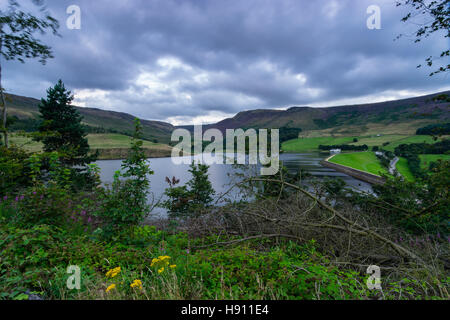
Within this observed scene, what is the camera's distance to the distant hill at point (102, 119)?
86.1 metres

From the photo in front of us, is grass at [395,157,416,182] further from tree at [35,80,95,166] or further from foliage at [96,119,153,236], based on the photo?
tree at [35,80,95,166]

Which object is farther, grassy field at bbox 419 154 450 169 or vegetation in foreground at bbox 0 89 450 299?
grassy field at bbox 419 154 450 169

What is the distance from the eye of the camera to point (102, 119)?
15025 cm

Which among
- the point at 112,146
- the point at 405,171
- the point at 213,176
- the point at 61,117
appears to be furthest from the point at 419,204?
the point at 112,146

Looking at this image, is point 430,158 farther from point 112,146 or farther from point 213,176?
point 112,146

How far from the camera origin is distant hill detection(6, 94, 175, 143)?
86062 millimetres

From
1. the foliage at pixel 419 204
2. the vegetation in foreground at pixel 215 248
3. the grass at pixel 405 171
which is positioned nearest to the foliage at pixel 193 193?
the vegetation in foreground at pixel 215 248

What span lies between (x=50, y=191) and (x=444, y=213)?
9187 millimetres

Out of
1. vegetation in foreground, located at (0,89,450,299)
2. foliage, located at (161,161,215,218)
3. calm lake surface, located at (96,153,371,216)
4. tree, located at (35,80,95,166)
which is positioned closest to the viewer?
vegetation in foreground, located at (0,89,450,299)

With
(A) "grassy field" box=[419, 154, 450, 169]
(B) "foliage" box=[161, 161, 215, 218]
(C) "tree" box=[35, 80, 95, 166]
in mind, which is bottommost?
(B) "foliage" box=[161, 161, 215, 218]

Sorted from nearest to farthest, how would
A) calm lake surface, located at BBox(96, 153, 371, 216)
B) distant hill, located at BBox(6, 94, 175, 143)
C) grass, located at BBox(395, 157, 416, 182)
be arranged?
calm lake surface, located at BBox(96, 153, 371, 216)
grass, located at BBox(395, 157, 416, 182)
distant hill, located at BBox(6, 94, 175, 143)

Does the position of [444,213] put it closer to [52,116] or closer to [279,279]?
[279,279]

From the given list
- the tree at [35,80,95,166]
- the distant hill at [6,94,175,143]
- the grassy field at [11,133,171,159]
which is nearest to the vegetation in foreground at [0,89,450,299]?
the tree at [35,80,95,166]
